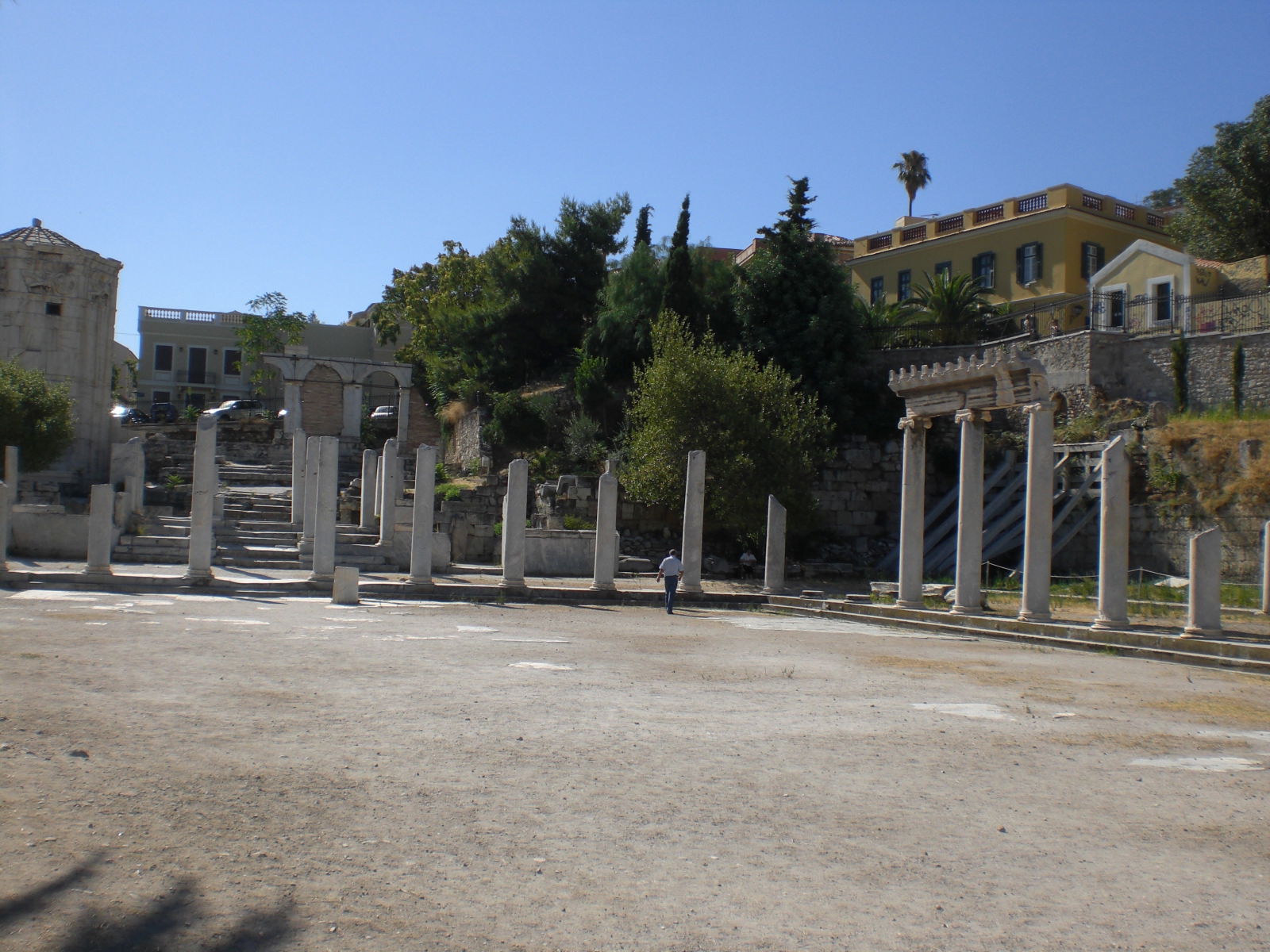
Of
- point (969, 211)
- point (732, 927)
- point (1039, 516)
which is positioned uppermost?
point (969, 211)

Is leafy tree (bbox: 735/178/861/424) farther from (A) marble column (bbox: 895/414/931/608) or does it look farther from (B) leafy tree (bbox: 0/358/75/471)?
(B) leafy tree (bbox: 0/358/75/471)

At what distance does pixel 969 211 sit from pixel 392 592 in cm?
3001

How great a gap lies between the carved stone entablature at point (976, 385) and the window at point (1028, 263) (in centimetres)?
2058

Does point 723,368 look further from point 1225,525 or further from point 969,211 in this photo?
point 969,211

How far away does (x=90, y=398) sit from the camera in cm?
3397

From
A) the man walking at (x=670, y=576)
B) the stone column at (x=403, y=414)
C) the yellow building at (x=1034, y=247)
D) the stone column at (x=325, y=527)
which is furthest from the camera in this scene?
the stone column at (x=403, y=414)

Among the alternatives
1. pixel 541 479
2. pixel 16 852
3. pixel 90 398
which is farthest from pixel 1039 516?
pixel 90 398

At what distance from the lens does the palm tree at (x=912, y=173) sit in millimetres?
55250

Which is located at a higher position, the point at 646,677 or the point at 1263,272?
the point at 1263,272

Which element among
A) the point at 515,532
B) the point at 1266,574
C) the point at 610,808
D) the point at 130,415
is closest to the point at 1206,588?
the point at 1266,574

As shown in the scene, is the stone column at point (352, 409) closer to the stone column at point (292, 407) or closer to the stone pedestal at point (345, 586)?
the stone column at point (292, 407)

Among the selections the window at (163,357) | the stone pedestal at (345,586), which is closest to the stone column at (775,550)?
the stone pedestal at (345,586)

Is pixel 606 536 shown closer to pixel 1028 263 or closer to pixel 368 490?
pixel 368 490

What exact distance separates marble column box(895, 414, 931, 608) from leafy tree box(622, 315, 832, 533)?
714 cm
